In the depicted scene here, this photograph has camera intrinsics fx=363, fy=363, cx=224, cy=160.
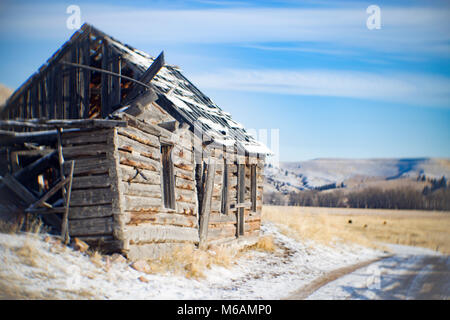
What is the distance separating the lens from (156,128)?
25.2 feet

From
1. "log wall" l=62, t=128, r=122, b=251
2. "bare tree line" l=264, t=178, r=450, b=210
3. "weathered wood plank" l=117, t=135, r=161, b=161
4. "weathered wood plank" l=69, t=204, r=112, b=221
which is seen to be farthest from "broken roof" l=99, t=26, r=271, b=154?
"bare tree line" l=264, t=178, r=450, b=210

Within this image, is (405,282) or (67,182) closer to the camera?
(67,182)

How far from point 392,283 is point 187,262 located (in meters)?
4.35

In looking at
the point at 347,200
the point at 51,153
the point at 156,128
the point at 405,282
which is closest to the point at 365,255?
the point at 405,282

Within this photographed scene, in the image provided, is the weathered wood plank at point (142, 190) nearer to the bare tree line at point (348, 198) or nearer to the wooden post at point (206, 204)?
the wooden post at point (206, 204)

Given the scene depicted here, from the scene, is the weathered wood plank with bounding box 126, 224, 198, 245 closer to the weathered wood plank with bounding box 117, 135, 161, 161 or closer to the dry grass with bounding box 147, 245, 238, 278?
the dry grass with bounding box 147, 245, 238, 278

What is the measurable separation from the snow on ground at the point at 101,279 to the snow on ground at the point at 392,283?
769 millimetres

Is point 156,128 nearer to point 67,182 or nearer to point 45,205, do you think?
point 67,182

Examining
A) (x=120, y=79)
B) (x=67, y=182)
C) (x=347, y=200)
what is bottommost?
(x=347, y=200)

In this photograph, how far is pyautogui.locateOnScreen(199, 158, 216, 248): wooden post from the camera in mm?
9258

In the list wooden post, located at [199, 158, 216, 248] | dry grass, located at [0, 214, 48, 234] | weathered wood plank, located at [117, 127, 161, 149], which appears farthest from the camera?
wooden post, located at [199, 158, 216, 248]

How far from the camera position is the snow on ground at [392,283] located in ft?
20.8

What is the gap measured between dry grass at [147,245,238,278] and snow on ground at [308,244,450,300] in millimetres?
2215
